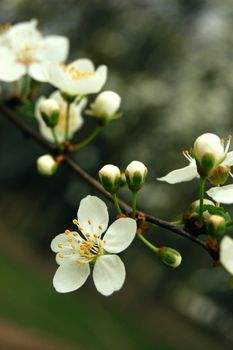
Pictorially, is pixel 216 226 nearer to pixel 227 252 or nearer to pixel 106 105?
pixel 227 252

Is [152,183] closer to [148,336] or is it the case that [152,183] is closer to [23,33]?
[148,336]

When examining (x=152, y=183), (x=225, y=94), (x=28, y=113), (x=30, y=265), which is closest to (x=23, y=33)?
(x=28, y=113)

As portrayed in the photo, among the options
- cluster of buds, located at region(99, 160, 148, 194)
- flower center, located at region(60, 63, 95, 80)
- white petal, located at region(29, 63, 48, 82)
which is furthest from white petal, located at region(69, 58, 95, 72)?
cluster of buds, located at region(99, 160, 148, 194)

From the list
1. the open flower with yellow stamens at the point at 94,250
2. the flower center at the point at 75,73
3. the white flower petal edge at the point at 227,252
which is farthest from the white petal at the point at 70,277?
the flower center at the point at 75,73

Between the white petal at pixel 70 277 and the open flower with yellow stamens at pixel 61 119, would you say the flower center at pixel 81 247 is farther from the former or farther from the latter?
the open flower with yellow stamens at pixel 61 119

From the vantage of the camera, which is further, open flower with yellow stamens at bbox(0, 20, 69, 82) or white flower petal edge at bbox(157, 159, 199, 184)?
open flower with yellow stamens at bbox(0, 20, 69, 82)

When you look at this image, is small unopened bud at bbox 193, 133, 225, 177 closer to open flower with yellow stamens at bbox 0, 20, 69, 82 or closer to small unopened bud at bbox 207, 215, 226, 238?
small unopened bud at bbox 207, 215, 226, 238

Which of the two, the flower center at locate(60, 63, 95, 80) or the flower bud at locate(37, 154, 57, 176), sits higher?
the flower center at locate(60, 63, 95, 80)
